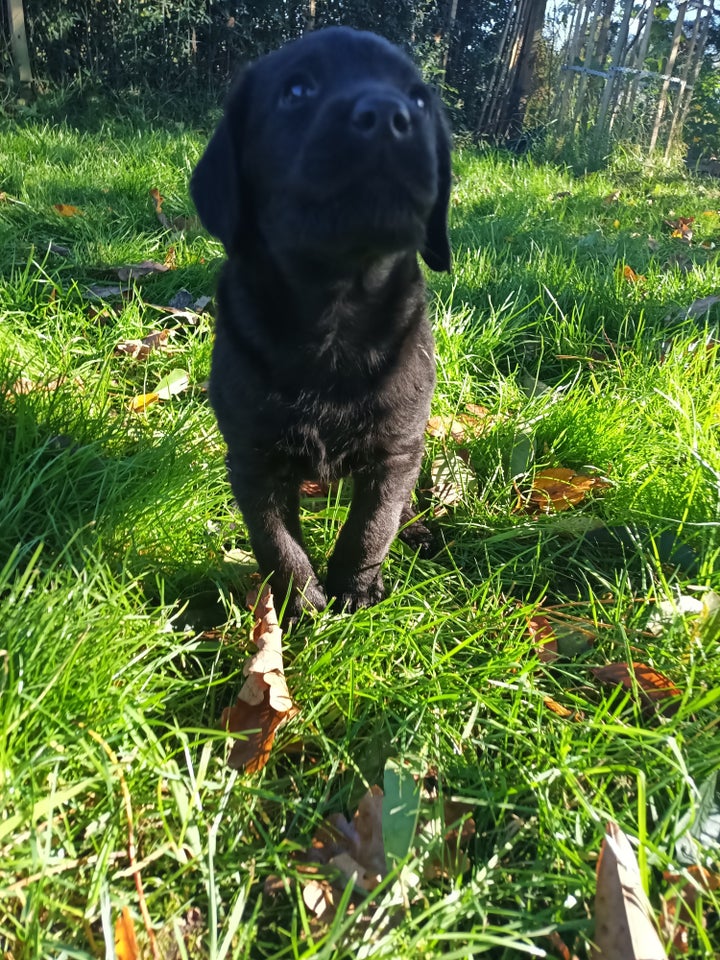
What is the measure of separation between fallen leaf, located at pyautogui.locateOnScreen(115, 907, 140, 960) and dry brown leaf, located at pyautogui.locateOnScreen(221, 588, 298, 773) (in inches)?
14.0

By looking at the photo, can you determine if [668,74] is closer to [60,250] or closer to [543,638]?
[60,250]

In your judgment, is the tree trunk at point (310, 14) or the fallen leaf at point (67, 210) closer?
the fallen leaf at point (67, 210)

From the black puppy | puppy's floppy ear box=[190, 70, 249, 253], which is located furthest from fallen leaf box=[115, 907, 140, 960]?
puppy's floppy ear box=[190, 70, 249, 253]

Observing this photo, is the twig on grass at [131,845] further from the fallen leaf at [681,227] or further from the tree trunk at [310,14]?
the tree trunk at [310,14]

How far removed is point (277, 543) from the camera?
1.74 meters

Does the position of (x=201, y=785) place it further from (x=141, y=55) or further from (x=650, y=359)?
(x=141, y=55)

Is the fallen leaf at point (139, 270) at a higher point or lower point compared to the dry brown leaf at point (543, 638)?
higher

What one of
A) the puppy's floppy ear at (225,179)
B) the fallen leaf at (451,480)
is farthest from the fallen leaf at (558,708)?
the puppy's floppy ear at (225,179)

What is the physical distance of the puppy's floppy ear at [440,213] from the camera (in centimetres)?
181

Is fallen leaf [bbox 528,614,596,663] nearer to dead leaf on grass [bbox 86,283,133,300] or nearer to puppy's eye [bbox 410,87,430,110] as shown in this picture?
puppy's eye [bbox 410,87,430,110]

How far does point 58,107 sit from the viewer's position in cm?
704

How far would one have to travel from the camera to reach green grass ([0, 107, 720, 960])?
3.67ft

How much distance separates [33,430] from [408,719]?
A: 1332mm

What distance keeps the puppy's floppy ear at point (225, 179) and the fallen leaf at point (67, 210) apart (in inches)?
93.6
